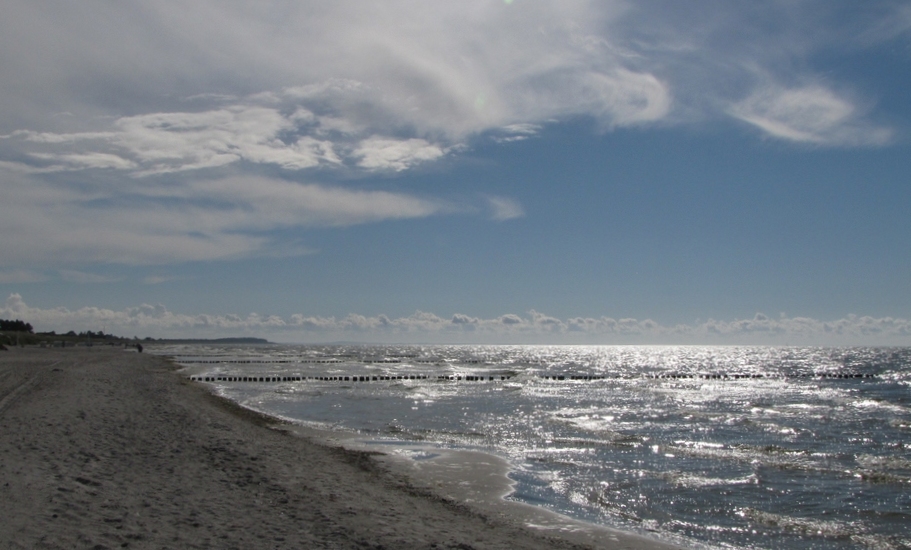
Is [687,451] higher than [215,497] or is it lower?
lower

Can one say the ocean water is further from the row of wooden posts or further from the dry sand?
the row of wooden posts

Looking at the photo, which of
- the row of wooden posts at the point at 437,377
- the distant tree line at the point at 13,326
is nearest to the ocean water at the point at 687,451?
the row of wooden posts at the point at 437,377

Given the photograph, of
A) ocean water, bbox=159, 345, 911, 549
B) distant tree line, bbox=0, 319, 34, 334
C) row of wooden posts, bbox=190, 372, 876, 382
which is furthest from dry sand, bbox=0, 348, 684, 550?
distant tree line, bbox=0, 319, 34, 334

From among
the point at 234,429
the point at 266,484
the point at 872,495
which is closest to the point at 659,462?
the point at 872,495

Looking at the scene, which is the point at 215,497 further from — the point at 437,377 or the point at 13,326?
the point at 13,326

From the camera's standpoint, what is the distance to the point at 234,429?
22062 millimetres

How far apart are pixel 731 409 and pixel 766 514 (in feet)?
85.5

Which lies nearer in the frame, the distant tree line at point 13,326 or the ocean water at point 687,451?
the ocean water at point 687,451

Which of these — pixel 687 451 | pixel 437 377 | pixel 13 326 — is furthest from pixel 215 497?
pixel 13 326

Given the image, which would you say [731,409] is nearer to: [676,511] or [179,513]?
[676,511]

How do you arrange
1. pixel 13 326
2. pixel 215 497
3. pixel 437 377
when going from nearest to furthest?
1. pixel 215 497
2. pixel 437 377
3. pixel 13 326

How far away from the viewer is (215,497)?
1192 cm

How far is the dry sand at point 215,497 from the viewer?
31.2 ft

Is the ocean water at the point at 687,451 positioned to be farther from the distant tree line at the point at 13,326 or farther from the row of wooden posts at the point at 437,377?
the distant tree line at the point at 13,326
